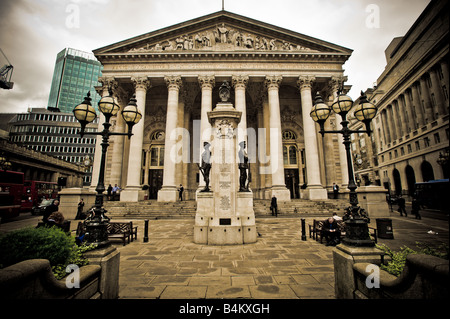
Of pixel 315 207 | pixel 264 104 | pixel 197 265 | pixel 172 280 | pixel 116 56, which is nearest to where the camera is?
pixel 172 280

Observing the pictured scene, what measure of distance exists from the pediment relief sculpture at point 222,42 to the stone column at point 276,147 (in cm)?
447

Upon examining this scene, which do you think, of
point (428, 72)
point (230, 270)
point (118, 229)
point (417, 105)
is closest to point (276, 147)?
point (118, 229)

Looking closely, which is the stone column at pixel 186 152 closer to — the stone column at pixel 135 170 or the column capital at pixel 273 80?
the stone column at pixel 135 170

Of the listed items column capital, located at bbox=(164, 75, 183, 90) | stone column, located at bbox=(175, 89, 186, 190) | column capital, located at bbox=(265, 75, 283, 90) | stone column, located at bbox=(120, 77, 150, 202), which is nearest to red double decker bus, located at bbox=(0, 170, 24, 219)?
stone column, located at bbox=(120, 77, 150, 202)

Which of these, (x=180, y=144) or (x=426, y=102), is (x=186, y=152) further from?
(x=426, y=102)

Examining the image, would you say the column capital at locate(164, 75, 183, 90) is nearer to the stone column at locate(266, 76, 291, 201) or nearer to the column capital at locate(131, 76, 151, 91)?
the column capital at locate(131, 76, 151, 91)

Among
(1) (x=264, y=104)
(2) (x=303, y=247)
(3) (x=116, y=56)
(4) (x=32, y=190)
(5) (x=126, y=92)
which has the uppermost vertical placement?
(3) (x=116, y=56)

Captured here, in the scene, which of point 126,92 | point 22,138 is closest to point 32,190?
point 126,92

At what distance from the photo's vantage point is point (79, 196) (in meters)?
16.8

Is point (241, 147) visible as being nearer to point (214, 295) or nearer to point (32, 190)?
point (214, 295)

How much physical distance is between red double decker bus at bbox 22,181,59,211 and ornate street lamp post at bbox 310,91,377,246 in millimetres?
30159

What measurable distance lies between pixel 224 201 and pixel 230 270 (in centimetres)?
331

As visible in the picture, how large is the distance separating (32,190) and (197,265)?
28640 mm

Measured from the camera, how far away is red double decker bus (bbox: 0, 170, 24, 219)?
624 inches
